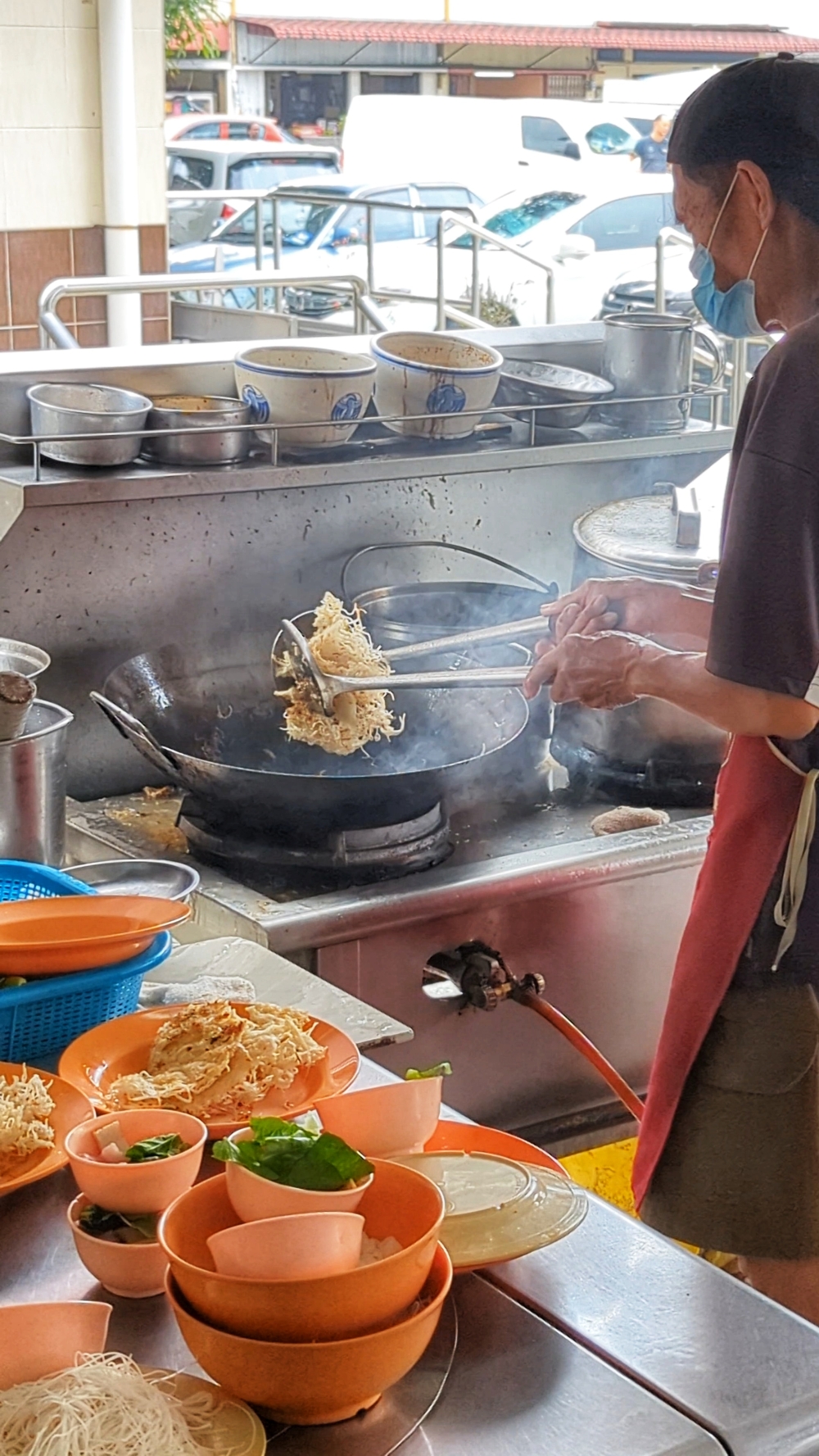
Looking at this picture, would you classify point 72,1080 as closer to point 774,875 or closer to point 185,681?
point 774,875

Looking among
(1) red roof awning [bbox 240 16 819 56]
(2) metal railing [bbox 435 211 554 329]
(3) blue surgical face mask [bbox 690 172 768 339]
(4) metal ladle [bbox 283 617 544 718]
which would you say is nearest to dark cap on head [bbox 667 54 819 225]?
→ (3) blue surgical face mask [bbox 690 172 768 339]

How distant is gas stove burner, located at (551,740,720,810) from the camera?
3.21 meters

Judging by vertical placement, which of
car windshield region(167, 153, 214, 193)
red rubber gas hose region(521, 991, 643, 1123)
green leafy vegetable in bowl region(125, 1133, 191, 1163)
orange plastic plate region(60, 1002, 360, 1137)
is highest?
car windshield region(167, 153, 214, 193)

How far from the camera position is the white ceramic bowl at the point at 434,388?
3.22 m

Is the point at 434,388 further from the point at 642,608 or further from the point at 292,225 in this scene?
the point at 292,225

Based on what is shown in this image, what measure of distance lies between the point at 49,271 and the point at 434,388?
3922mm

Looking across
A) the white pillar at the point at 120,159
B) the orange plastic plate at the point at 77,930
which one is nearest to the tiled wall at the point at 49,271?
the white pillar at the point at 120,159

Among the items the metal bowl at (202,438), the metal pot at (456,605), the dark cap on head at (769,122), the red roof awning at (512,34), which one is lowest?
the metal pot at (456,605)

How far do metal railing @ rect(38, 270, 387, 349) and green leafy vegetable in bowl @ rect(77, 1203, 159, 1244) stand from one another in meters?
3.46

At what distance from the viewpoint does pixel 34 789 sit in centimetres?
246

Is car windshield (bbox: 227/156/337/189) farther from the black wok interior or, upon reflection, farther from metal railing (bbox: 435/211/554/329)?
the black wok interior

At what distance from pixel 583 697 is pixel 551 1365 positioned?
1.11 meters

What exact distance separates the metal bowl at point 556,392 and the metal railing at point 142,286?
1318 millimetres

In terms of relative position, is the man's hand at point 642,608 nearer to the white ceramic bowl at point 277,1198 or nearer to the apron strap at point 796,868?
the apron strap at point 796,868
